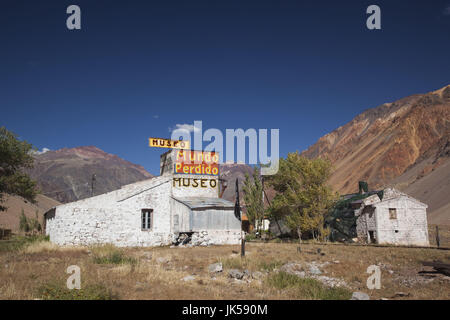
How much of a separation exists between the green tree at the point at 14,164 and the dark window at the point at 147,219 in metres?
13.3

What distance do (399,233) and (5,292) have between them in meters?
29.4

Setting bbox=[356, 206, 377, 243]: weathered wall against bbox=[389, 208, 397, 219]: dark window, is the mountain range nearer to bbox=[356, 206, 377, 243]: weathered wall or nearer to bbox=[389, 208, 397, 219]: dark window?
bbox=[356, 206, 377, 243]: weathered wall

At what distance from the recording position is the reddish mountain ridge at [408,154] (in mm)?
58272

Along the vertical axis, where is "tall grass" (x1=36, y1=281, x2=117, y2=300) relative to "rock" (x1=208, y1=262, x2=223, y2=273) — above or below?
above

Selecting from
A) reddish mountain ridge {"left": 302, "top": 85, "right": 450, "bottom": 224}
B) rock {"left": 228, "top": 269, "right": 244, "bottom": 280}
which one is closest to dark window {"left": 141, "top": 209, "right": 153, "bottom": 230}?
rock {"left": 228, "top": 269, "right": 244, "bottom": 280}

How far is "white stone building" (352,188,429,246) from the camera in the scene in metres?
28.8

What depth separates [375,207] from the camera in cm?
2891

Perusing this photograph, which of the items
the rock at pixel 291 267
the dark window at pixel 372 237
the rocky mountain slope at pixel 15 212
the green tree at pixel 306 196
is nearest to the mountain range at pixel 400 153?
the rocky mountain slope at pixel 15 212

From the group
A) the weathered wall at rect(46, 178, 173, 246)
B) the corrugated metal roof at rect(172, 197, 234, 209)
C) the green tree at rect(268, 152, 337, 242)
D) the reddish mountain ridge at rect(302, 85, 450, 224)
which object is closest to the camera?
the weathered wall at rect(46, 178, 173, 246)

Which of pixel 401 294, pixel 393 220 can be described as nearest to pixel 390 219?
pixel 393 220

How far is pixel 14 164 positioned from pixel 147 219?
51.8ft
